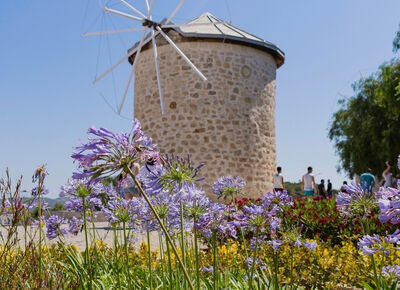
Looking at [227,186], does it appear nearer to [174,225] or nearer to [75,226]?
[174,225]

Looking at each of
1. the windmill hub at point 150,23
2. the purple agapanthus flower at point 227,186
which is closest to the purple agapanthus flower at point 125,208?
the purple agapanthus flower at point 227,186

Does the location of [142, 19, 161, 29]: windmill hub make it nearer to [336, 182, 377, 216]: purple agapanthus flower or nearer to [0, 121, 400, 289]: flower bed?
[0, 121, 400, 289]: flower bed

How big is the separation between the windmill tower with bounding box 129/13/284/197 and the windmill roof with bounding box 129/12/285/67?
3cm

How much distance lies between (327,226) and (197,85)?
7.50 metres

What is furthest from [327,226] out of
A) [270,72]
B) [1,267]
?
[270,72]

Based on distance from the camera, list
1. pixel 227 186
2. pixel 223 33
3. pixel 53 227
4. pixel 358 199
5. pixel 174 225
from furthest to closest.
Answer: pixel 223 33, pixel 53 227, pixel 227 186, pixel 174 225, pixel 358 199

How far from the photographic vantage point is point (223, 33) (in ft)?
42.2

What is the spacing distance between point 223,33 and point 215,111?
2245mm

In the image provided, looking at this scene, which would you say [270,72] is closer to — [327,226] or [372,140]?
[372,140]

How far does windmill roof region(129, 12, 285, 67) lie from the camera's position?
499 inches

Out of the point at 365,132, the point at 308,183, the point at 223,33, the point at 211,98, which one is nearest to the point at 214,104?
the point at 211,98

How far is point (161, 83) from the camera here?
1285cm

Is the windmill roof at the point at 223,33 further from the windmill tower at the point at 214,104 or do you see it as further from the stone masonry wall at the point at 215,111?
the stone masonry wall at the point at 215,111

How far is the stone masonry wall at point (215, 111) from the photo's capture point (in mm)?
12211
